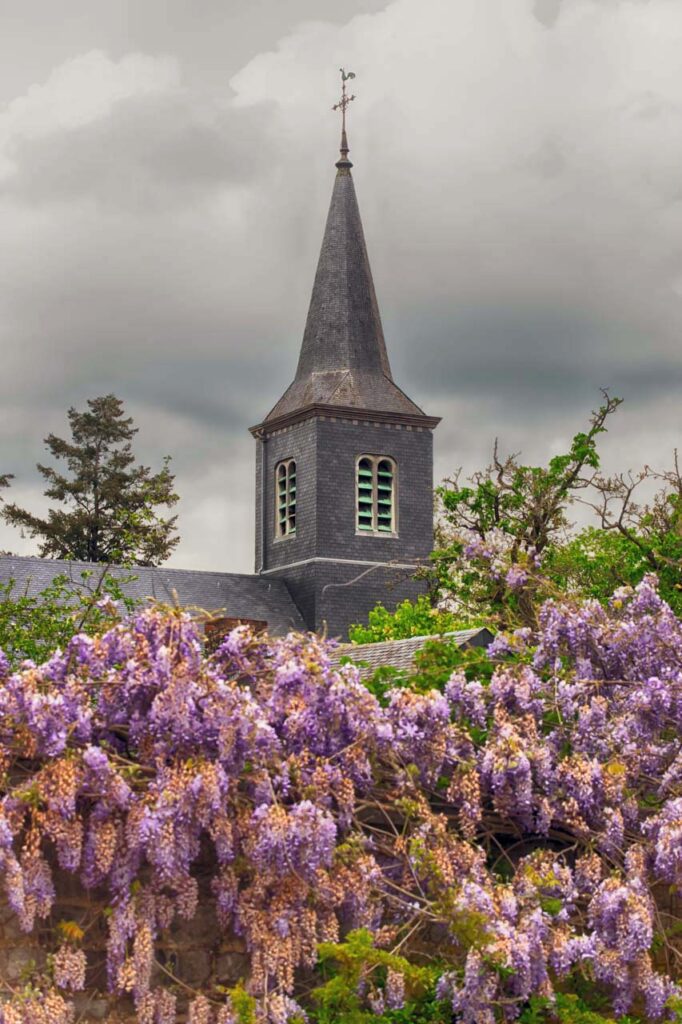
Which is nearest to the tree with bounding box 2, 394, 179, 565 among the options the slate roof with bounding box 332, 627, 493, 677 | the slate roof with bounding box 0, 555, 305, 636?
the slate roof with bounding box 0, 555, 305, 636

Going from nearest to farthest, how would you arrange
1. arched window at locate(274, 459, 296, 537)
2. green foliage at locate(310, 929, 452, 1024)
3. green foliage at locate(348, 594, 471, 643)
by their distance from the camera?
green foliage at locate(310, 929, 452, 1024)
green foliage at locate(348, 594, 471, 643)
arched window at locate(274, 459, 296, 537)

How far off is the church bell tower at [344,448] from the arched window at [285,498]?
0.12ft

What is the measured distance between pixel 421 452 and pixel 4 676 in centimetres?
5080

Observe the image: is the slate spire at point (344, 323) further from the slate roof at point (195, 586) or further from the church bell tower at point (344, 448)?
the slate roof at point (195, 586)

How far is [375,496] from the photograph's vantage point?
59.5m

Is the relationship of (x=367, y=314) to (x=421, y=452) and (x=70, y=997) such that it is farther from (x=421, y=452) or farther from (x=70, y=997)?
(x=70, y=997)

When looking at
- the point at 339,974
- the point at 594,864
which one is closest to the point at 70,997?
the point at 339,974

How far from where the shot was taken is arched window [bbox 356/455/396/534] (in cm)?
5897

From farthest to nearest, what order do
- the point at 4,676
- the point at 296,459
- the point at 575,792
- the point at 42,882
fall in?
the point at 296,459
the point at 575,792
the point at 4,676
the point at 42,882

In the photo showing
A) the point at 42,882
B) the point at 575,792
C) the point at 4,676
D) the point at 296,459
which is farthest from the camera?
the point at 296,459

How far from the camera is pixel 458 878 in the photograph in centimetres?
1037

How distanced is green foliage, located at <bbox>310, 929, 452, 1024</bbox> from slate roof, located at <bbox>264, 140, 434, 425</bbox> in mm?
49019

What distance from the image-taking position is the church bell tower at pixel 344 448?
2298 inches

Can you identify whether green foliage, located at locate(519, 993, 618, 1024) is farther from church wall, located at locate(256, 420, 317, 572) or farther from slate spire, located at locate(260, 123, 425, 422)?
slate spire, located at locate(260, 123, 425, 422)
